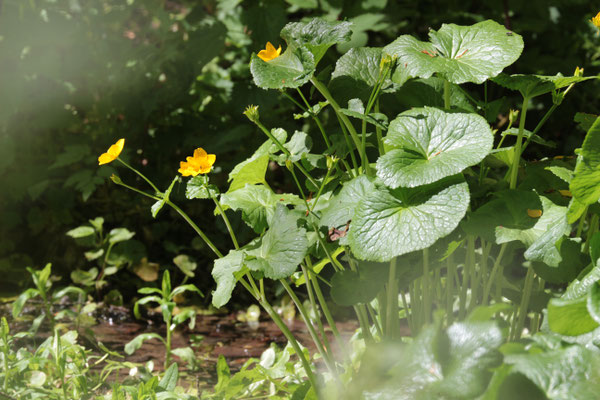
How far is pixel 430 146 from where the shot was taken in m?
0.95

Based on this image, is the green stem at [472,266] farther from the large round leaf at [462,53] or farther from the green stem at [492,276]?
the large round leaf at [462,53]

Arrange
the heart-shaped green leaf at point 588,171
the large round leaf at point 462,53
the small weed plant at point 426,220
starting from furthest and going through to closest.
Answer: the large round leaf at point 462,53 < the heart-shaped green leaf at point 588,171 < the small weed plant at point 426,220

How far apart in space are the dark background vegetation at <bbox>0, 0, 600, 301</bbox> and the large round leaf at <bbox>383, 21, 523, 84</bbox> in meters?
1.20

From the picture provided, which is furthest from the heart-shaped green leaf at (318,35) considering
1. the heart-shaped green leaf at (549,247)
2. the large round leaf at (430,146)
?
the heart-shaped green leaf at (549,247)

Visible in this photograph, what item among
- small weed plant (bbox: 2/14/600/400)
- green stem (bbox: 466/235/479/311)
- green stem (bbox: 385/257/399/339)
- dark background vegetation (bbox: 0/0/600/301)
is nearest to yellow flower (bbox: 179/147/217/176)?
small weed plant (bbox: 2/14/600/400)

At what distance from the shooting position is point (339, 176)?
3.68 feet

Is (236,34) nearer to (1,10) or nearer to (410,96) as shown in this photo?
(1,10)

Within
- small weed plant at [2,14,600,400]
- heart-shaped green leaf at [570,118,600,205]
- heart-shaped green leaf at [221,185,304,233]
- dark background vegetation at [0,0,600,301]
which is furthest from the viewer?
dark background vegetation at [0,0,600,301]

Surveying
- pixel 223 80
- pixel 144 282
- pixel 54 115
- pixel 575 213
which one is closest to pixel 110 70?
pixel 54 115

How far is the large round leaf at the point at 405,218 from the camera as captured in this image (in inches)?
33.1

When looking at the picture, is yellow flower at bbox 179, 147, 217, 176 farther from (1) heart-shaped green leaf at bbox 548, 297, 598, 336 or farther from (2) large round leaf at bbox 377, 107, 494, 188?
(1) heart-shaped green leaf at bbox 548, 297, 598, 336

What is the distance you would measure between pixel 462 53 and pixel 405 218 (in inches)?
12.6

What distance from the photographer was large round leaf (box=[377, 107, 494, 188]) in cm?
86

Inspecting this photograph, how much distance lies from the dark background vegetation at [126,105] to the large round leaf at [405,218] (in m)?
1.33
